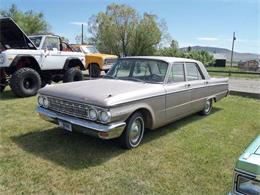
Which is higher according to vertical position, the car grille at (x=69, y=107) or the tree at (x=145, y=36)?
the tree at (x=145, y=36)

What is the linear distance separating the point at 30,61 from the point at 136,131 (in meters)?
5.56

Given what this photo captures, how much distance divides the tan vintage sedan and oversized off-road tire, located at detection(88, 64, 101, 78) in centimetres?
834

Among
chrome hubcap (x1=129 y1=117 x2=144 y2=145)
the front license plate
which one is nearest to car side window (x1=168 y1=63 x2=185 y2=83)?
chrome hubcap (x1=129 y1=117 x2=144 y2=145)

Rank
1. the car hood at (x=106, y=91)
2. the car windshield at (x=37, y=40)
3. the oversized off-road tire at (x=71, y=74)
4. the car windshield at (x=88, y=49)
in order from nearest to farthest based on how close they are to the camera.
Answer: the car hood at (x=106, y=91) → the car windshield at (x=37, y=40) → the oversized off-road tire at (x=71, y=74) → the car windshield at (x=88, y=49)

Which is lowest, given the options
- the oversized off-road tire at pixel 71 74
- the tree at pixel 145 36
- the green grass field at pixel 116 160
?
the green grass field at pixel 116 160

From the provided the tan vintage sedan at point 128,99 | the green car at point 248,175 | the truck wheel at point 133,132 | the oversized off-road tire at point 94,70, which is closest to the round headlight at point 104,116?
the tan vintage sedan at point 128,99

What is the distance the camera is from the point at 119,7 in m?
33.1

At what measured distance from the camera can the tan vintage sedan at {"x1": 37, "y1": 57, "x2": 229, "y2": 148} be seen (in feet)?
13.4

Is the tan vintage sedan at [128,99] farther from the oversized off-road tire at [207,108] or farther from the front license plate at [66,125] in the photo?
the oversized off-road tire at [207,108]

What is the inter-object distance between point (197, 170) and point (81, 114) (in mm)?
1904

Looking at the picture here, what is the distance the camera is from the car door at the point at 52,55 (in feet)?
30.1

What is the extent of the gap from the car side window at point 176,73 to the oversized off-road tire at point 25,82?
4798 millimetres

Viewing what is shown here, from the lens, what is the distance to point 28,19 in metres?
33.3

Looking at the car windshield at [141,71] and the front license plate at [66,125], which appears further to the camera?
the car windshield at [141,71]
